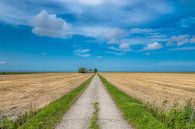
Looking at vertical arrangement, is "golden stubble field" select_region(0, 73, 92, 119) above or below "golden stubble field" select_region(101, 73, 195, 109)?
above

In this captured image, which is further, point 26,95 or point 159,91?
point 159,91

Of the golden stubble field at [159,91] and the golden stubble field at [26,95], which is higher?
the golden stubble field at [26,95]

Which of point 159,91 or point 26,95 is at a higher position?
point 26,95

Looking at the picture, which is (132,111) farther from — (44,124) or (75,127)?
(44,124)

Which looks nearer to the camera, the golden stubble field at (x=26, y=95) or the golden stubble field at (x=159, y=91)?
the golden stubble field at (x=26, y=95)

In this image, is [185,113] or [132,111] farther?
[132,111]

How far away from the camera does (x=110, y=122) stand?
11.1 meters

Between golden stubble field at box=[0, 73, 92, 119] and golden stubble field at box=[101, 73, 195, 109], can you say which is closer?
golden stubble field at box=[0, 73, 92, 119]

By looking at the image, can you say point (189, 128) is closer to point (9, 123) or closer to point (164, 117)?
point (164, 117)

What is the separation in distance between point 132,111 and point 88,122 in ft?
12.5

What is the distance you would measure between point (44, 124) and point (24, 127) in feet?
3.08

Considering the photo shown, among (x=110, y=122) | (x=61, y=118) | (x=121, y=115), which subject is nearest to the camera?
(x=110, y=122)

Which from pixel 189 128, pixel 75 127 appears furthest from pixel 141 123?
pixel 75 127

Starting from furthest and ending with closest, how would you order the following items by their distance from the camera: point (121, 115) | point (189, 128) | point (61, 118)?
1. point (121, 115)
2. point (61, 118)
3. point (189, 128)
